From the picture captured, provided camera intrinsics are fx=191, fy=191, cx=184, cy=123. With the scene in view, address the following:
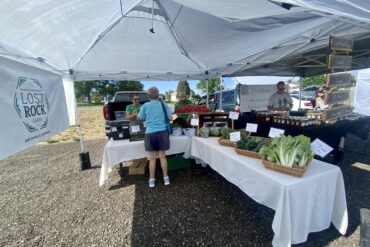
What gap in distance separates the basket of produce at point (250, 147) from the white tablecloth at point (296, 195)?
7cm

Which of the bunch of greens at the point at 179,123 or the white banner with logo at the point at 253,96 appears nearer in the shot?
the bunch of greens at the point at 179,123

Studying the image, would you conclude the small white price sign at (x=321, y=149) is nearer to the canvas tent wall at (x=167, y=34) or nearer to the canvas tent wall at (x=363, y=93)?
the canvas tent wall at (x=167, y=34)

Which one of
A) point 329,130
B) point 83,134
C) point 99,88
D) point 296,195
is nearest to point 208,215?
point 296,195

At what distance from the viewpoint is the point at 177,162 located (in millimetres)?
3994

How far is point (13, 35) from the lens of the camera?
81.8 inches

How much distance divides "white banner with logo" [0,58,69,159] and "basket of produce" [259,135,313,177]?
2.08 meters

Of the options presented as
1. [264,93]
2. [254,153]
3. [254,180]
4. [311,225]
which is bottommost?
[311,225]

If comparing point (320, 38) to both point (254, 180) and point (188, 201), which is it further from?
point (188, 201)

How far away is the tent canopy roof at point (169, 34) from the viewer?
1.87 meters

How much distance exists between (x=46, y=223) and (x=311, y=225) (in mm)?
3137

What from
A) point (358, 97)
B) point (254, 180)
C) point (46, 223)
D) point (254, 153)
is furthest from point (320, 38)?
point (358, 97)

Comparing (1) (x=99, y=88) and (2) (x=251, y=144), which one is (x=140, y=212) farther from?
(1) (x=99, y=88)

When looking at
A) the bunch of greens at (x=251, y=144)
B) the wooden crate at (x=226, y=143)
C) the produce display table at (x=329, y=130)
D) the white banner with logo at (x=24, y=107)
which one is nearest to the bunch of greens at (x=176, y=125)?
the wooden crate at (x=226, y=143)

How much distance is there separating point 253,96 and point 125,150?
214 inches
